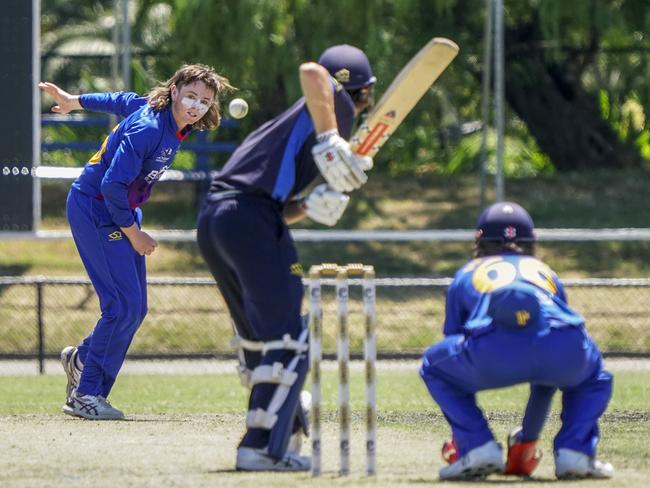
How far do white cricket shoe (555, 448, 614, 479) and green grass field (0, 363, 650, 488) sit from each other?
71mm

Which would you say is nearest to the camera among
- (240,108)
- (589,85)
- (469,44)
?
(240,108)

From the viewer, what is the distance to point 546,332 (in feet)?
18.6

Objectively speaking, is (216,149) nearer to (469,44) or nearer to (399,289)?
(399,289)

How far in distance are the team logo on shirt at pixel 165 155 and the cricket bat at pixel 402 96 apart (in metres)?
1.83

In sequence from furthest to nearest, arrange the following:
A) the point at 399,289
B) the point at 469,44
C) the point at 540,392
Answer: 1. the point at 469,44
2. the point at 399,289
3. the point at 540,392

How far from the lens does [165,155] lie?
7.50 m

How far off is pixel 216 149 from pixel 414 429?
9.06 metres

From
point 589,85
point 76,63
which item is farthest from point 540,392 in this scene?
point 76,63

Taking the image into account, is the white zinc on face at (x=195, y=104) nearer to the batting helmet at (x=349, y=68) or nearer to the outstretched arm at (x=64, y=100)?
the outstretched arm at (x=64, y=100)

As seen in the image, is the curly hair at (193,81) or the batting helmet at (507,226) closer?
the batting helmet at (507,226)

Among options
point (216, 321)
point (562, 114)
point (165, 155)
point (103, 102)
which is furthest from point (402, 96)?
point (562, 114)

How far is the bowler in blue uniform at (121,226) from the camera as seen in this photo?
7449mm

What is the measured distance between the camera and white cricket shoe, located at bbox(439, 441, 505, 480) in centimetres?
569

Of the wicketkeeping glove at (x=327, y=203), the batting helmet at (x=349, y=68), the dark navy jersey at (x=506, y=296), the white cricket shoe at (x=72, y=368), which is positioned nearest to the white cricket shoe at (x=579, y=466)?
the dark navy jersey at (x=506, y=296)
